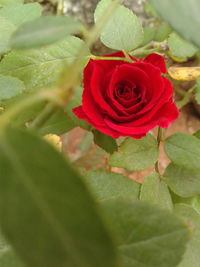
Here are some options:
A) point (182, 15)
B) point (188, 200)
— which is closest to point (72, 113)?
point (188, 200)

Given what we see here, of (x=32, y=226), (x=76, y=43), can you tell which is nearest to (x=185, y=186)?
(x=76, y=43)

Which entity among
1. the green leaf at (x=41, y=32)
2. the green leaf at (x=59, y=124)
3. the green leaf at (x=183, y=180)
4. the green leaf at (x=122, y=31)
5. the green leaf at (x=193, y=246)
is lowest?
the green leaf at (x=193, y=246)

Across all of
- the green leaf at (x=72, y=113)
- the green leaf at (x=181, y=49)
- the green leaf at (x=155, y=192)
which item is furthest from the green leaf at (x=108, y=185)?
the green leaf at (x=181, y=49)

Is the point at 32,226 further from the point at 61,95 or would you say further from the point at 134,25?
the point at 134,25

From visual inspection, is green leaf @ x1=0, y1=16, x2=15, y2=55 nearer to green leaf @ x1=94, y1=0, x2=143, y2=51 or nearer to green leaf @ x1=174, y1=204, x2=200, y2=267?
green leaf @ x1=94, y1=0, x2=143, y2=51

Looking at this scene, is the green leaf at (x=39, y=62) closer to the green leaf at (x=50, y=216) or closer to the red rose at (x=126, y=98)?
A: the red rose at (x=126, y=98)
